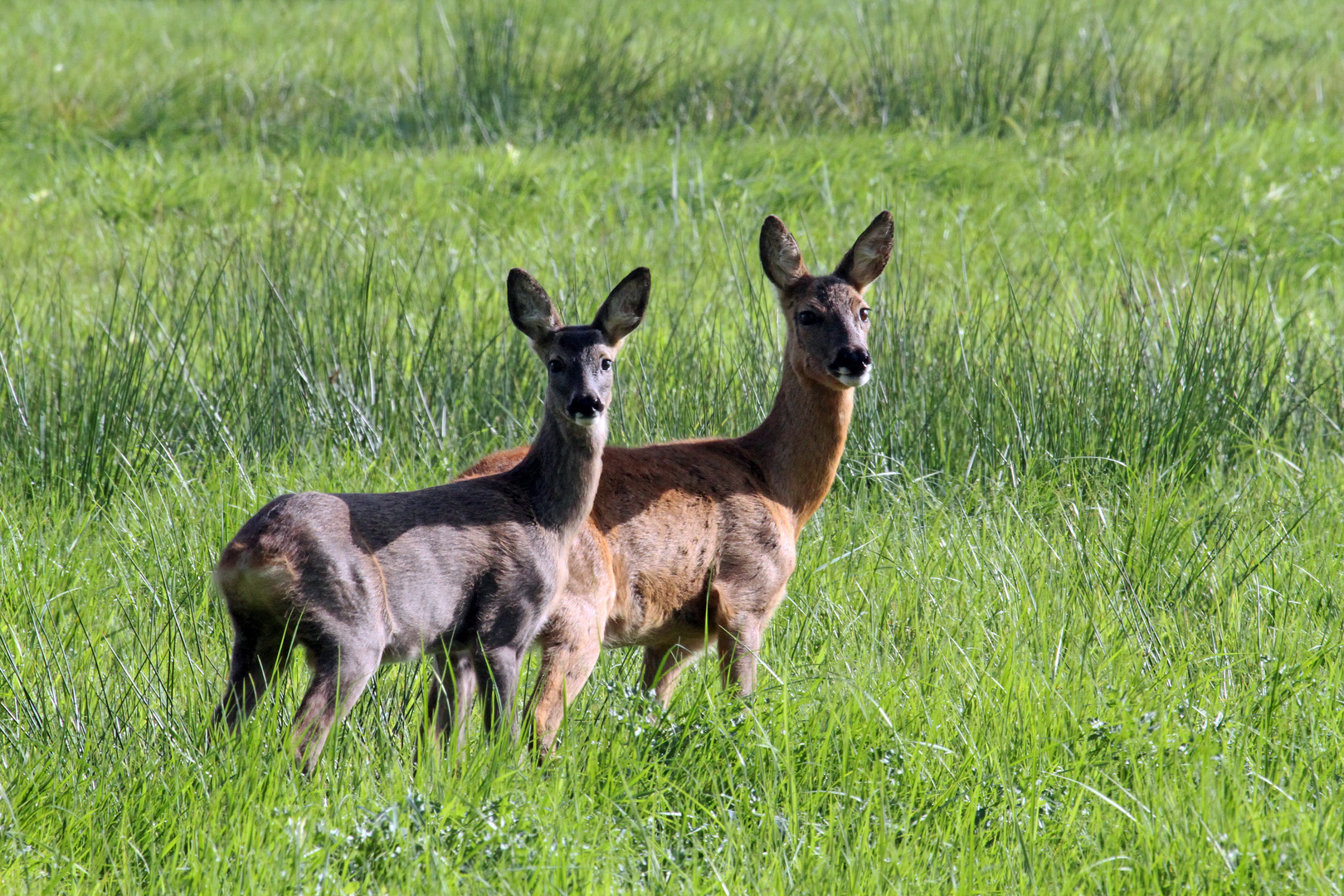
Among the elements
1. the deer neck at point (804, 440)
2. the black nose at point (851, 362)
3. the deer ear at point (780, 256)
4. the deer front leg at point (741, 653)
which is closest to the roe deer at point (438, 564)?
the deer front leg at point (741, 653)

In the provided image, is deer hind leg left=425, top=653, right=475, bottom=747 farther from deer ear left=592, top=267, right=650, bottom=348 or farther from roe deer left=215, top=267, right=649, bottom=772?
deer ear left=592, top=267, right=650, bottom=348

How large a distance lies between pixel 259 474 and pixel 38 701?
1.66 metres

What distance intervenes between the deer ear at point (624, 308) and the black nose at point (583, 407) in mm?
299

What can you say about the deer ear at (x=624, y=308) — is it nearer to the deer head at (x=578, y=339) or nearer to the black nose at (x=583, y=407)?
the deer head at (x=578, y=339)

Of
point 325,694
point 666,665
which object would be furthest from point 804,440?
point 325,694

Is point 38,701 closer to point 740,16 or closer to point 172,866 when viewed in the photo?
point 172,866

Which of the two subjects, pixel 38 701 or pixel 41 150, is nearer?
pixel 38 701

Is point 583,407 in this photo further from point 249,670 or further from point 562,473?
point 249,670

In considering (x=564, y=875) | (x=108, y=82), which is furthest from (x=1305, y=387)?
(x=108, y=82)

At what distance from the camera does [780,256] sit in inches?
201

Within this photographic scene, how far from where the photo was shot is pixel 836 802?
3.37 metres

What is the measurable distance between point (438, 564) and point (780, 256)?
2059 mm

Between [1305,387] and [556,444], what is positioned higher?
[556,444]

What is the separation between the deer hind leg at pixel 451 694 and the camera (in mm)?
3742
